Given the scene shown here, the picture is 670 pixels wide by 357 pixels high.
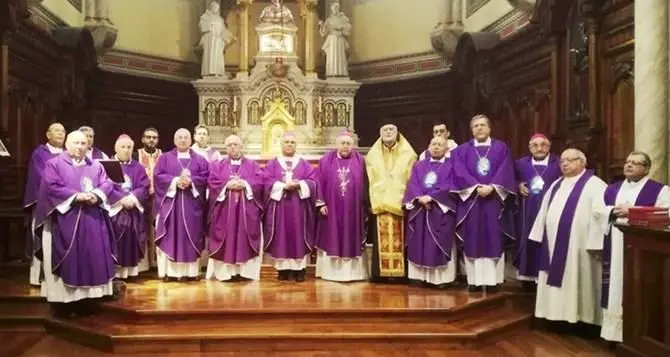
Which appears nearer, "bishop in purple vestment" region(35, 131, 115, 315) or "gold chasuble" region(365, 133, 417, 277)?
"bishop in purple vestment" region(35, 131, 115, 315)

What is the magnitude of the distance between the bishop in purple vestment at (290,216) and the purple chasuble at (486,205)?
1.62 meters

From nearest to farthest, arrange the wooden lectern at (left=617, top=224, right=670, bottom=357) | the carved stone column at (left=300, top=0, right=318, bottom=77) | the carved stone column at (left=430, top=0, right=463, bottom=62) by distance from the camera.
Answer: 1. the wooden lectern at (left=617, top=224, right=670, bottom=357)
2. the carved stone column at (left=430, top=0, right=463, bottom=62)
3. the carved stone column at (left=300, top=0, right=318, bottom=77)

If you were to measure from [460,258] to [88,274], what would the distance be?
3.75 m

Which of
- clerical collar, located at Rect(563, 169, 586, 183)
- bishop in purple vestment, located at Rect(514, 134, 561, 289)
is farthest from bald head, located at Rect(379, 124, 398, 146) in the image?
clerical collar, located at Rect(563, 169, 586, 183)

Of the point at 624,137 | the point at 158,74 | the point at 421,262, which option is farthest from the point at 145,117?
the point at 624,137

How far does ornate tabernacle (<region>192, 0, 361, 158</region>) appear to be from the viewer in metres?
12.7

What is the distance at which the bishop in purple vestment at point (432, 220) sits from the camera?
7562mm

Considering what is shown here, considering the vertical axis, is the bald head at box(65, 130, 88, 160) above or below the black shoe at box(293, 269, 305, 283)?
above

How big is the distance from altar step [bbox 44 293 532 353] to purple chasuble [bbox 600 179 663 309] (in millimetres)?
1006

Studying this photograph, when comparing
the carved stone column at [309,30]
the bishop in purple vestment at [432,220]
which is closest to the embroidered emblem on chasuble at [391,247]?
the bishop in purple vestment at [432,220]

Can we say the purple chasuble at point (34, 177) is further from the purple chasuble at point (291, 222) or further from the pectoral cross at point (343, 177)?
the pectoral cross at point (343, 177)

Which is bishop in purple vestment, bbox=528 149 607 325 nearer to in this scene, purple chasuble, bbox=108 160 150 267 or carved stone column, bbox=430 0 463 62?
purple chasuble, bbox=108 160 150 267

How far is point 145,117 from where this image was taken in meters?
13.2

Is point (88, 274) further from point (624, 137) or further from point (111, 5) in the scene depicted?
point (111, 5)
